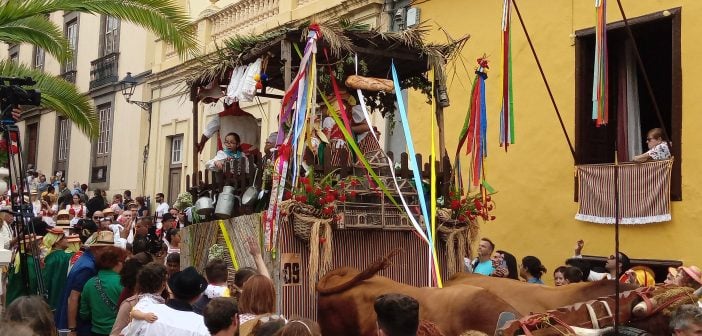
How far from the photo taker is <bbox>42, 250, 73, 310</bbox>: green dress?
930 cm

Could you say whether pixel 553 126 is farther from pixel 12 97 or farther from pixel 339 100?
pixel 12 97

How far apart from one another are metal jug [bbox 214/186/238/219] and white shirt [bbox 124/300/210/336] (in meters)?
3.15

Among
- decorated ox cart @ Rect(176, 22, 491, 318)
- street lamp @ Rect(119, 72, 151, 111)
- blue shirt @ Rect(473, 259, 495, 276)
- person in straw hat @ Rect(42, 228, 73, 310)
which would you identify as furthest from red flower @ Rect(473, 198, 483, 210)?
street lamp @ Rect(119, 72, 151, 111)

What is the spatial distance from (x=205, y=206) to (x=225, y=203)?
1.69ft

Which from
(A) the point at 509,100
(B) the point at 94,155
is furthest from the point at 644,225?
(B) the point at 94,155

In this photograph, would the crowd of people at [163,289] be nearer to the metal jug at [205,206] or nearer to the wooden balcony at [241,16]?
the metal jug at [205,206]

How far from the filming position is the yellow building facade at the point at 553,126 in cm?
1025

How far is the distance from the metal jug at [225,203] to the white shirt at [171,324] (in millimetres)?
3147

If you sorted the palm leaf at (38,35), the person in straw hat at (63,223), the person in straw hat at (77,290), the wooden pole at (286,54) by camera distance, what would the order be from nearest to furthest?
1. the person in straw hat at (77,290)
2. the wooden pole at (286,54)
3. the person in straw hat at (63,223)
4. the palm leaf at (38,35)

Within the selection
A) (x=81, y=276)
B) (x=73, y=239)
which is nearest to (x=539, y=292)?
(x=81, y=276)

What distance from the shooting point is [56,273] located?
9.32 metres

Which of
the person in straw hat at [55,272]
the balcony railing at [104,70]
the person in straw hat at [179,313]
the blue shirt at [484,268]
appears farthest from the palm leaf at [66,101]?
the person in straw hat at [179,313]

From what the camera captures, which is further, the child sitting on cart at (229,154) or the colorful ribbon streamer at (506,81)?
the child sitting on cart at (229,154)

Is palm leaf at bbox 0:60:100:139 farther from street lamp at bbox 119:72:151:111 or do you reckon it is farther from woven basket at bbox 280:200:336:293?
woven basket at bbox 280:200:336:293
